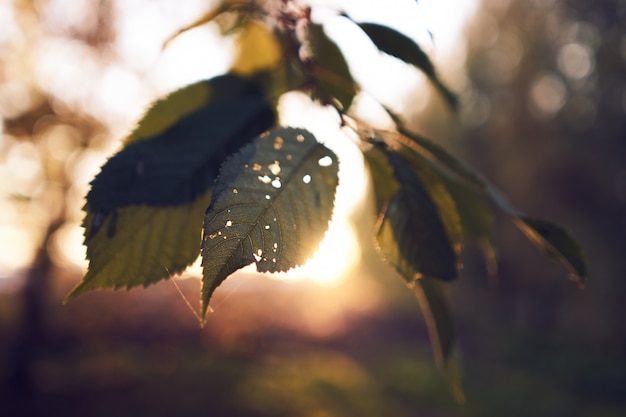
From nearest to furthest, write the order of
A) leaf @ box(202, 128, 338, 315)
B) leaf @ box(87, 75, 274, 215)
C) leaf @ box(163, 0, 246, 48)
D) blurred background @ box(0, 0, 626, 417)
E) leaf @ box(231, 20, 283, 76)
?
1. leaf @ box(202, 128, 338, 315)
2. leaf @ box(87, 75, 274, 215)
3. leaf @ box(163, 0, 246, 48)
4. leaf @ box(231, 20, 283, 76)
5. blurred background @ box(0, 0, 626, 417)

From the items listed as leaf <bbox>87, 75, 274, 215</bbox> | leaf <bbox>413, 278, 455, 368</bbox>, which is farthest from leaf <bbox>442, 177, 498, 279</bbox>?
leaf <bbox>87, 75, 274, 215</bbox>

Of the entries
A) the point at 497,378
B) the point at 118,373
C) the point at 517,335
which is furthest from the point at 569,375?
the point at 118,373

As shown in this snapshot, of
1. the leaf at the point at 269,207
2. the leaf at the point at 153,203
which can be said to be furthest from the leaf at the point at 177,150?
the leaf at the point at 269,207

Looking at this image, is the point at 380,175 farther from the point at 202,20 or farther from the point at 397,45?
the point at 202,20

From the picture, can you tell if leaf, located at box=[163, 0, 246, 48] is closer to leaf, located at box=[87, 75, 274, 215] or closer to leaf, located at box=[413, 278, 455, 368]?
leaf, located at box=[87, 75, 274, 215]

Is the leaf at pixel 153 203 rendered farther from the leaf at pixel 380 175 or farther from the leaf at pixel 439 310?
the leaf at pixel 439 310
